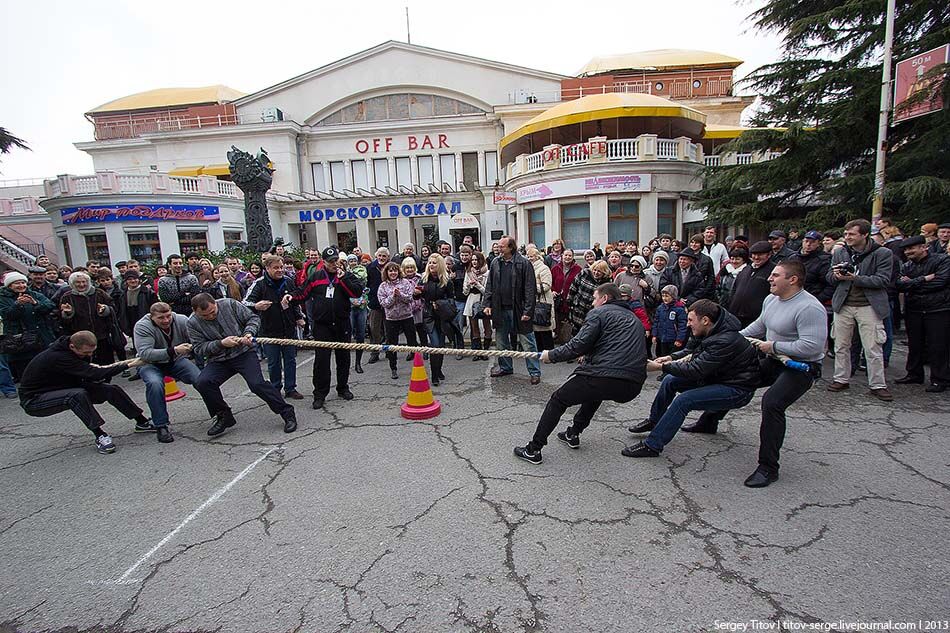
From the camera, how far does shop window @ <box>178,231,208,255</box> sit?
72.5 ft

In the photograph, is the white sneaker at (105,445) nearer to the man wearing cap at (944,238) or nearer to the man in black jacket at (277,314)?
the man in black jacket at (277,314)

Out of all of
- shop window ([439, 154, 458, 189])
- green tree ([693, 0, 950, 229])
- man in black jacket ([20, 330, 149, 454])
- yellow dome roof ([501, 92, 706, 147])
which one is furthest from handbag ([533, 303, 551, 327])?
shop window ([439, 154, 458, 189])

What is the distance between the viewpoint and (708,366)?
3.71 meters

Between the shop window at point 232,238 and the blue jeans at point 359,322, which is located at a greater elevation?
the shop window at point 232,238

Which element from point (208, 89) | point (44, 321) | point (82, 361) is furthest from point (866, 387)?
point (208, 89)

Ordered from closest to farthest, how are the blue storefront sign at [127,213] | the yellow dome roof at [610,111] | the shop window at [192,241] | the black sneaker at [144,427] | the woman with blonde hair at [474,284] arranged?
the black sneaker at [144,427] < the woman with blonde hair at [474,284] < the yellow dome roof at [610,111] < the blue storefront sign at [127,213] < the shop window at [192,241]

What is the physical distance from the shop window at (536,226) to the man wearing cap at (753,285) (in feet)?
51.9

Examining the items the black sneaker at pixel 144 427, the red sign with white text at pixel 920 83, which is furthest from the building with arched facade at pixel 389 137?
the black sneaker at pixel 144 427

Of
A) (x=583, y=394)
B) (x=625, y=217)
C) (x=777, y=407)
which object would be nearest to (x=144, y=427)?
(x=583, y=394)

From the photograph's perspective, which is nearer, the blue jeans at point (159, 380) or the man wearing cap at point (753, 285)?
the blue jeans at point (159, 380)

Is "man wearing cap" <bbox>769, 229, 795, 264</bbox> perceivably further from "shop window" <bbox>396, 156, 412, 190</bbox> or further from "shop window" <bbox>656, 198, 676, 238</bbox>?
"shop window" <bbox>396, 156, 412, 190</bbox>

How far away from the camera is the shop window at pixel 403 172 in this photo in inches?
1166

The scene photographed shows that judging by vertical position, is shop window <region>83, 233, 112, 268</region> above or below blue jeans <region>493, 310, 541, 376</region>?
above

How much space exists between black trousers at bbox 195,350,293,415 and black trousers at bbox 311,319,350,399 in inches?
27.0
